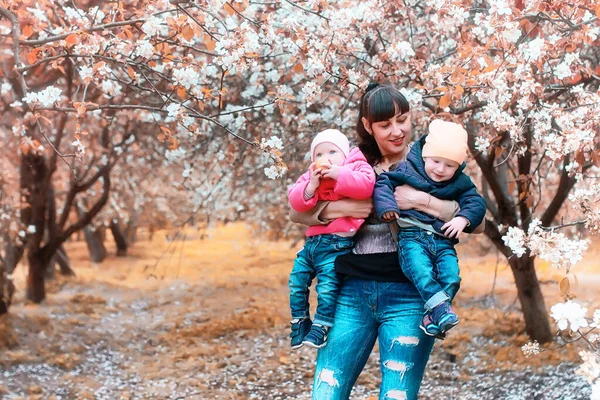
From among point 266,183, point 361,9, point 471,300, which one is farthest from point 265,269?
point 361,9

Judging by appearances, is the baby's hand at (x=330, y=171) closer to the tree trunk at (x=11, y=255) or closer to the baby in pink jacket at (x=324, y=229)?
the baby in pink jacket at (x=324, y=229)

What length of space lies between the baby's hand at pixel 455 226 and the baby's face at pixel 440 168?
17 cm

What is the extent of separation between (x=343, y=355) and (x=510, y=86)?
5.69ft

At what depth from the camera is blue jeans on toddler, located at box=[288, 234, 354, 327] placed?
2572 millimetres

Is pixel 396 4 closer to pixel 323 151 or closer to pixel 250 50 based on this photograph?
pixel 250 50

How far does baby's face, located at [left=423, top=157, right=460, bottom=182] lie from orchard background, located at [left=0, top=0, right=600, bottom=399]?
0.99 feet

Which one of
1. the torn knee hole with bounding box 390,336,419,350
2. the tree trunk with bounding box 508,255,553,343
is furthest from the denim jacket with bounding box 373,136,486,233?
the tree trunk with bounding box 508,255,553,343

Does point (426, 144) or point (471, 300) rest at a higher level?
point (426, 144)

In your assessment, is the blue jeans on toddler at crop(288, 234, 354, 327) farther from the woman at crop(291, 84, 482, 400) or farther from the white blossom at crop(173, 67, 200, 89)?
the white blossom at crop(173, 67, 200, 89)

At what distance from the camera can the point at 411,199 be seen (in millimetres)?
2484

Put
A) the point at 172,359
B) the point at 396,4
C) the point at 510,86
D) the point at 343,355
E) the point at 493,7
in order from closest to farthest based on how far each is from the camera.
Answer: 1. the point at 343,355
2. the point at 493,7
3. the point at 510,86
4. the point at 396,4
5. the point at 172,359

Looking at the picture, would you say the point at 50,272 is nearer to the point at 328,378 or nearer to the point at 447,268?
the point at 328,378

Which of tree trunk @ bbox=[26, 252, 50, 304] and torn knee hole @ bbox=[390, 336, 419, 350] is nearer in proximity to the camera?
torn knee hole @ bbox=[390, 336, 419, 350]

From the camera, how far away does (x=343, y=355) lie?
8.32 feet
